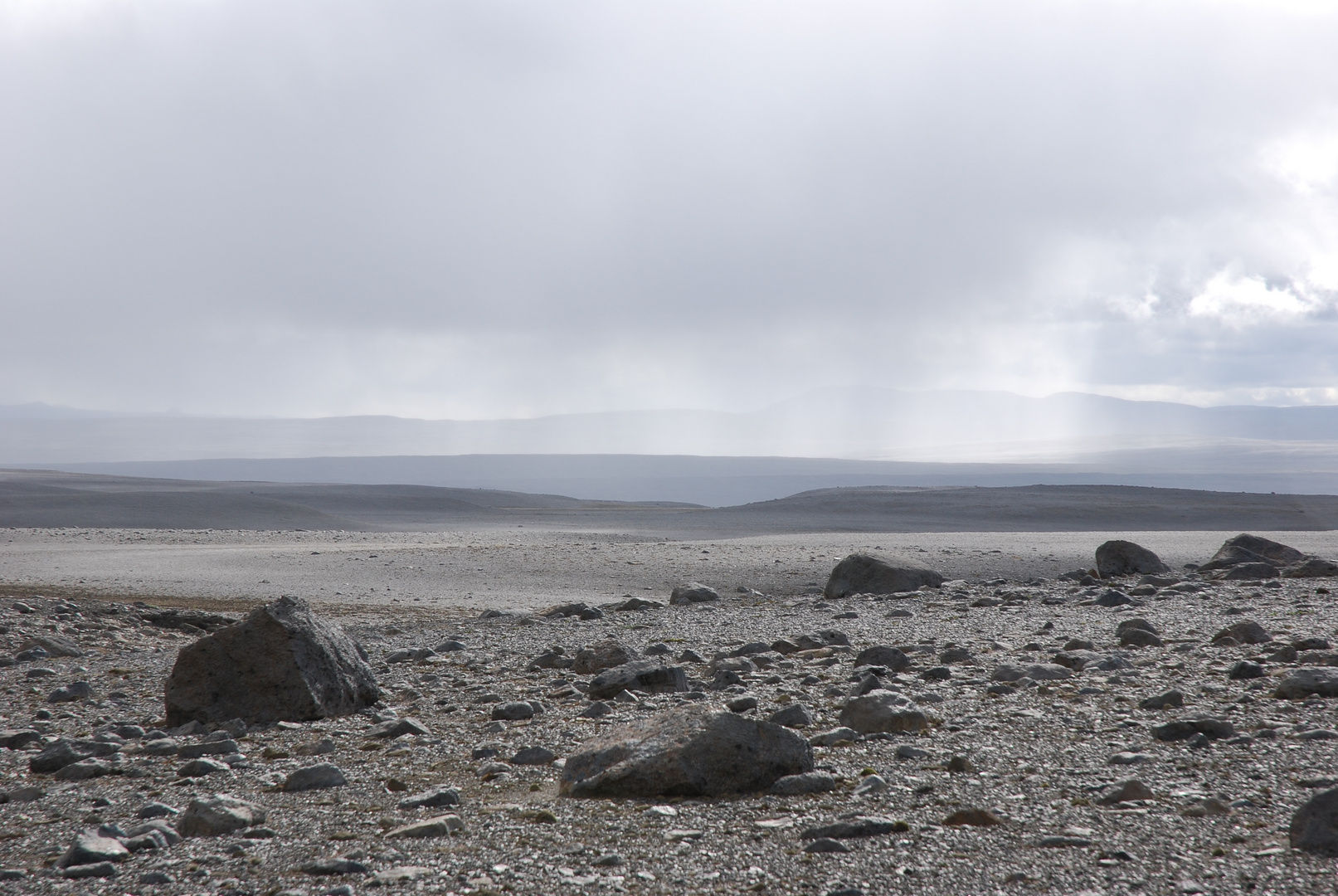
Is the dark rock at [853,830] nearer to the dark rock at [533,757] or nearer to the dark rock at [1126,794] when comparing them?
the dark rock at [1126,794]

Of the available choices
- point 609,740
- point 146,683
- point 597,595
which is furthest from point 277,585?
point 609,740

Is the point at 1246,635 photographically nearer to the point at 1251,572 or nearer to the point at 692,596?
the point at 692,596

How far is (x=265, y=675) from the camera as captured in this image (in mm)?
5016

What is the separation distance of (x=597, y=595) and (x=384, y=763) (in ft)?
31.7

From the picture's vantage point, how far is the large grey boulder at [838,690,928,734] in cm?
425

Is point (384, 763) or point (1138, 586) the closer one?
point (384, 763)

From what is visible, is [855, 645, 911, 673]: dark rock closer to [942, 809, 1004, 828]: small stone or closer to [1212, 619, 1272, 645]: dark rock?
[1212, 619, 1272, 645]: dark rock

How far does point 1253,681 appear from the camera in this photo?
4.88 metres

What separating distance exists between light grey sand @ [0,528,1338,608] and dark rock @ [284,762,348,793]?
8.60 metres

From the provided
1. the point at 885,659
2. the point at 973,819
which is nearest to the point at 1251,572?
the point at 885,659

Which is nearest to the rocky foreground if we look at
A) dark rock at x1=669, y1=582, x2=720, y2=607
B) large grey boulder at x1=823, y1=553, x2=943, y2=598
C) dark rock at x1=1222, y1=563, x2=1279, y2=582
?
dark rock at x1=669, y1=582, x2=720, y2=607

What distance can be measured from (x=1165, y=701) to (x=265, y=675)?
458cm

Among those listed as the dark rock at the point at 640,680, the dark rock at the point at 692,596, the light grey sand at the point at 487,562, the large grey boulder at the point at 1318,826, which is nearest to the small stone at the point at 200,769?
the dark rock at the point at 640,680

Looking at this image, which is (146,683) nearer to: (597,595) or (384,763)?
(384,763)
